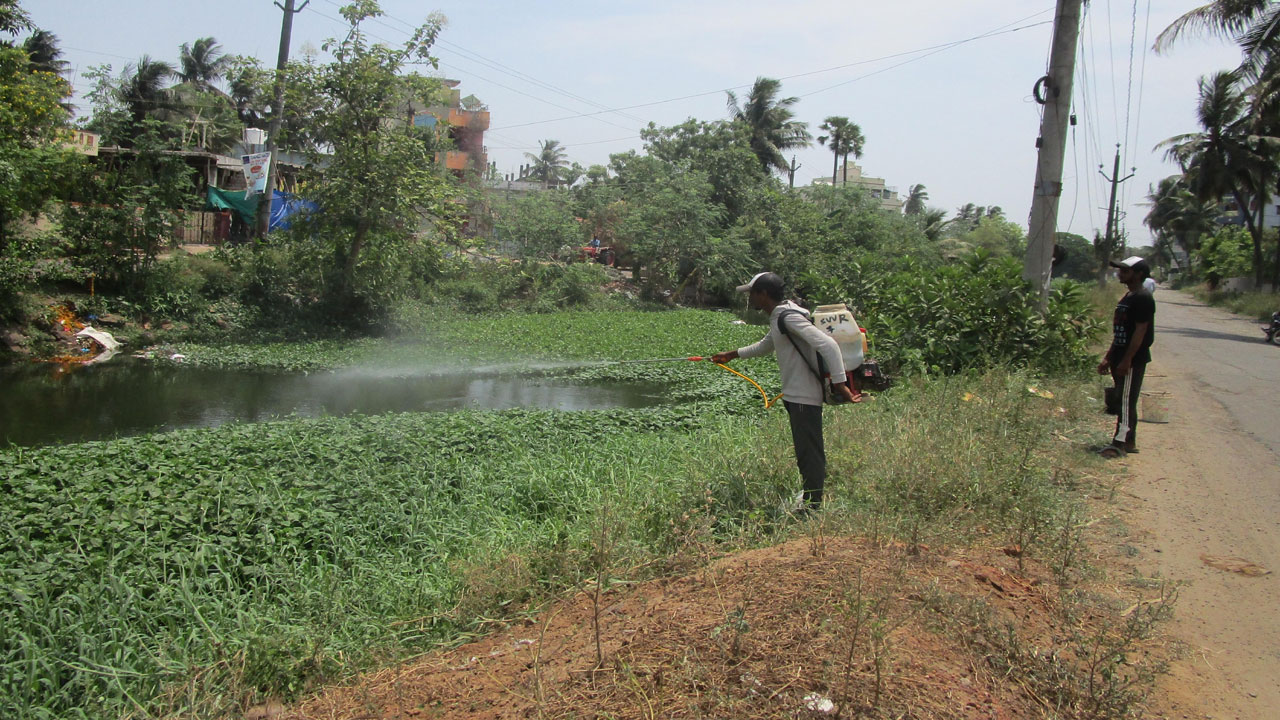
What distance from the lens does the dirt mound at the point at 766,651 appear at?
9.96 ft

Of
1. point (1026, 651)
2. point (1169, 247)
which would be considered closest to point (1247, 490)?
point (1026, 651)

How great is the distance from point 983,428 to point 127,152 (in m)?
19.1

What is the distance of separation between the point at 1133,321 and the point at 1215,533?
103 inches

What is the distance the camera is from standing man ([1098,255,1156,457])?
721 centimetres

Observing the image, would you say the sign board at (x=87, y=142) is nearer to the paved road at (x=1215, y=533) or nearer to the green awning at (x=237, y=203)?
the green awning at (x=237, y=203)

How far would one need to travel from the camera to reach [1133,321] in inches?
288

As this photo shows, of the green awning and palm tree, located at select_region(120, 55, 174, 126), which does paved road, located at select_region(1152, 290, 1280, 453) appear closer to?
the green awning

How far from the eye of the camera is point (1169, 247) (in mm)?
73062

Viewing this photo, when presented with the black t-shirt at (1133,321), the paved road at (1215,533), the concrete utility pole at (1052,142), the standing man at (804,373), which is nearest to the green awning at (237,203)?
the concrete utility pole at (1052,142)

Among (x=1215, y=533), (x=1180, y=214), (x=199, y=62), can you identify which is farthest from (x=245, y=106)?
(x=1180, y=214)

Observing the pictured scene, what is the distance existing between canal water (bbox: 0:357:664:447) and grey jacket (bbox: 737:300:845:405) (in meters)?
7.45

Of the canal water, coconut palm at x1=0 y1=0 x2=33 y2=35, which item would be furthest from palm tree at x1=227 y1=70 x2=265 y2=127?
the canal water

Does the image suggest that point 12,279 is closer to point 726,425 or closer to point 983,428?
point 726,425

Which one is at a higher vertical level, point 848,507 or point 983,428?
point 983,428
